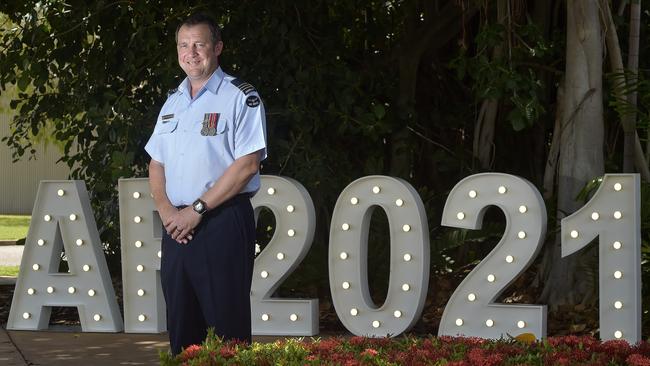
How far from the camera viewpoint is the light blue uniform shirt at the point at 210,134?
15.9ft

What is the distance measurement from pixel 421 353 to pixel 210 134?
4.66 feet

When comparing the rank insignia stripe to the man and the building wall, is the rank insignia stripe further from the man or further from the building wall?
the building wall

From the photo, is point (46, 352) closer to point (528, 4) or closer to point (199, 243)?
point (199, 243)

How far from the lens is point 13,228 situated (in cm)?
2817

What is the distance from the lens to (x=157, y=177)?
506 centimetres

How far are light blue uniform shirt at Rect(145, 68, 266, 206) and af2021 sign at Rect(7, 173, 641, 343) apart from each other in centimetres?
258

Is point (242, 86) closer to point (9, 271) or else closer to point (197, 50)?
point (197, 50)

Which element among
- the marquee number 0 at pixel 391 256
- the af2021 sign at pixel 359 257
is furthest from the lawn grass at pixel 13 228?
the marquee number 0 at pixel 391 256

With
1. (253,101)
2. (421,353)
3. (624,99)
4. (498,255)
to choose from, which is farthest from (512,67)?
(421,353)

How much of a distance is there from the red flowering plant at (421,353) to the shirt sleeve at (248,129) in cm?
90

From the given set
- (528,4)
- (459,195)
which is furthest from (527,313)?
(528,4)

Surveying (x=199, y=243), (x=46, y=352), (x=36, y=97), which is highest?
(x=36, y=97)

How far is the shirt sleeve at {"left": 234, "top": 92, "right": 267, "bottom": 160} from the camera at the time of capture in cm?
485

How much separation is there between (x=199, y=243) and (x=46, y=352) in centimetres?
294
